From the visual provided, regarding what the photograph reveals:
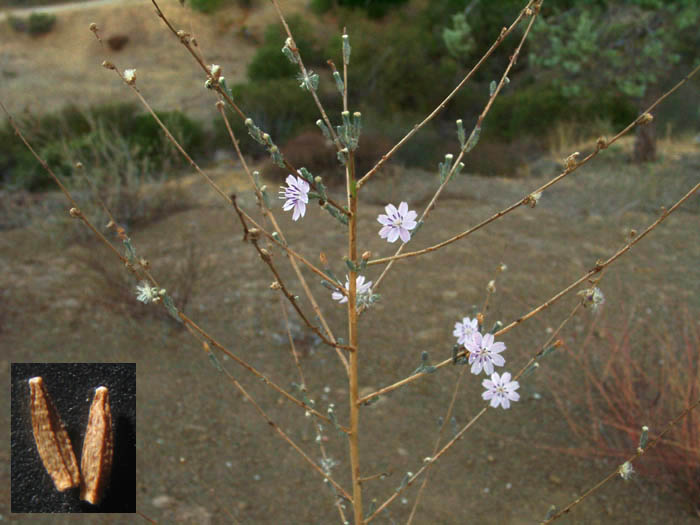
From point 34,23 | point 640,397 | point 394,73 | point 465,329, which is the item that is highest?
point 465,329

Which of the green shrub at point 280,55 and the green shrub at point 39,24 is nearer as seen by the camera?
the green shrub at point 280,55

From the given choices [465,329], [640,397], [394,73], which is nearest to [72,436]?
[465,329]

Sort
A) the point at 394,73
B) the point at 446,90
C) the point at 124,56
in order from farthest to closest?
the point at 124,56
the point at 446,90
the point at 394,73

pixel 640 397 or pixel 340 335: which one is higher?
pixel 640 397

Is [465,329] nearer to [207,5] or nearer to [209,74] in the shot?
[209,74]

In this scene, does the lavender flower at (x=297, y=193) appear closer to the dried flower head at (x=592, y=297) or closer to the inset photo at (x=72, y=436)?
the dried flower head at (x=592, y=297)

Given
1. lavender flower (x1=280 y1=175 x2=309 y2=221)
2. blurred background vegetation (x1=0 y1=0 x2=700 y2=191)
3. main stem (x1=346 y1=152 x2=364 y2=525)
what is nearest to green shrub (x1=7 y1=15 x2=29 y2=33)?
blurred background vegetation (x1=0 y1=0 x2=700 y2=191)

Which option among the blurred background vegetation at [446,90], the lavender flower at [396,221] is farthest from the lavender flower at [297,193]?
the blurred background vegetation at [446,90]

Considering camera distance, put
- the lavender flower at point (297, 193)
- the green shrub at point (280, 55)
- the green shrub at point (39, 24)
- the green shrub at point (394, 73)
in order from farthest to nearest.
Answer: the green shrub at point (39, 24)
the green shrub at point (280, 55)
the green shrub at point (394, 73)
the lavender flower at point (297, 193)
